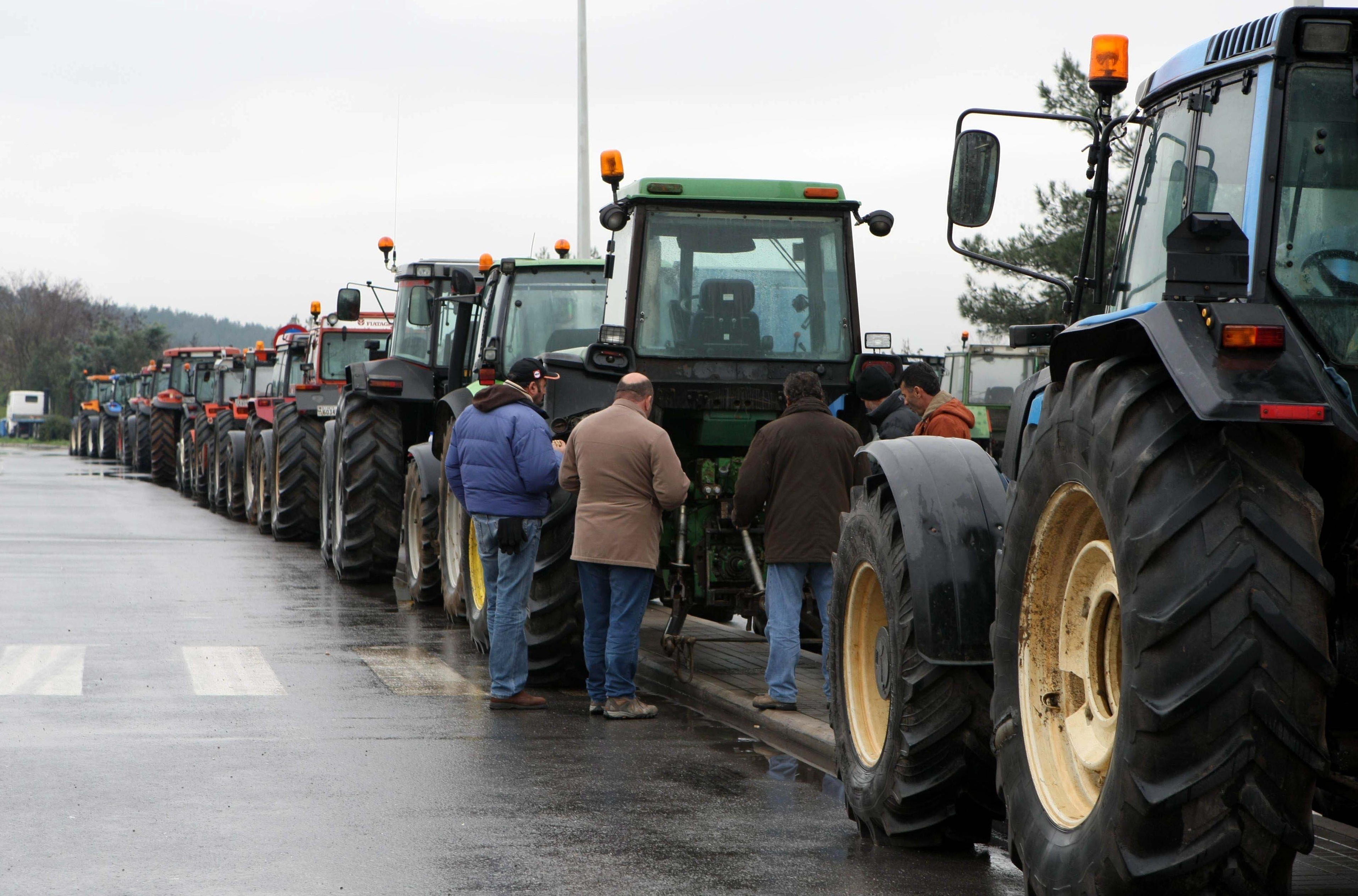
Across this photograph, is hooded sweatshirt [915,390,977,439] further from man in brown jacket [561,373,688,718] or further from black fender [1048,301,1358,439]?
black fender [1048,301,1358,439]

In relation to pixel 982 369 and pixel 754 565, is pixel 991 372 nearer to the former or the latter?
pixel 982 369

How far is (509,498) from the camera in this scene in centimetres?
Result: 885

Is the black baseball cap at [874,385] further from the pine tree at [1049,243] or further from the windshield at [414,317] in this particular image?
the pine tree at [1049,243]

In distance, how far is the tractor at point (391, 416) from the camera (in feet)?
48.2

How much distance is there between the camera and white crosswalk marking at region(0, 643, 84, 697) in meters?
9.20

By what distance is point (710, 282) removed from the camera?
9508mm

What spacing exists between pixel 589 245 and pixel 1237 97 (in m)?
19.4

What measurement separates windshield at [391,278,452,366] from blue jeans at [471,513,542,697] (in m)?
5.66

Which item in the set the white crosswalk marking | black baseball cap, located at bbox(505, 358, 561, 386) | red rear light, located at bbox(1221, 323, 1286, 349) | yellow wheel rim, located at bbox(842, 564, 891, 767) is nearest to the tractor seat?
black baseball cap, located at bbox(505, 358, 561, 386)

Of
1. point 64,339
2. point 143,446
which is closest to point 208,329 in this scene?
point 64,339

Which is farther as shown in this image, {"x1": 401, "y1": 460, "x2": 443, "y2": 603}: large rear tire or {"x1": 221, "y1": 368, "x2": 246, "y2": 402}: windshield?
{"x1": 221, "y1": 368, "x2": 246, "y2": 402}: windshield

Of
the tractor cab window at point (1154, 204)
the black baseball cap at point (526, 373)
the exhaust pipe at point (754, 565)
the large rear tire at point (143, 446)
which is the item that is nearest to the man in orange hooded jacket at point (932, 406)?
the exhaust pipe at point (754, 565)

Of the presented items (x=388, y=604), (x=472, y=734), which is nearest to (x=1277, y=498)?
(x=472, y=734)

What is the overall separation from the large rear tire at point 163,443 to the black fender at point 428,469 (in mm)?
22883
